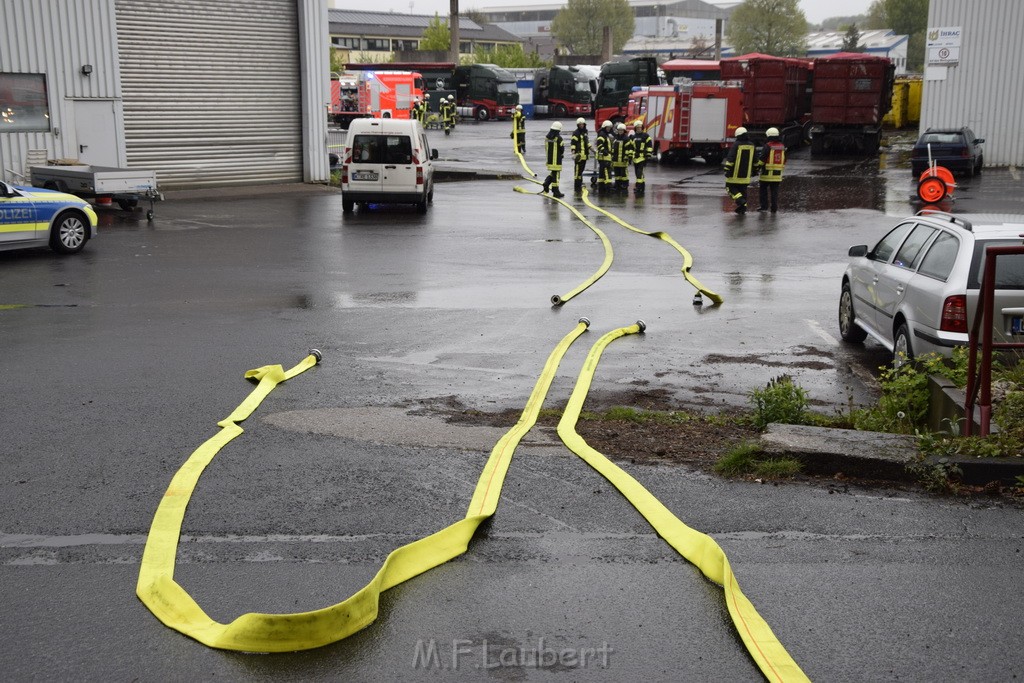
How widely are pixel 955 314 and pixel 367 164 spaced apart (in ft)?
52.8

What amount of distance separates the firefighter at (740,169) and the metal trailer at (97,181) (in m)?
12.2

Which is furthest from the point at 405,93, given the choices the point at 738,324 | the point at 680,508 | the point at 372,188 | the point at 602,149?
the point at 680,508

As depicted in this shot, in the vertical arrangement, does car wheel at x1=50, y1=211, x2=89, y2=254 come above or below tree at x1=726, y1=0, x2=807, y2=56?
below

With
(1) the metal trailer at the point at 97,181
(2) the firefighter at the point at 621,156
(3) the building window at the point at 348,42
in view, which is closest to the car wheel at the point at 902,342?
(1) the metal trailer at the point at 97,181

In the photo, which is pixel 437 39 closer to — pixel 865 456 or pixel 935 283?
pixel 935 283

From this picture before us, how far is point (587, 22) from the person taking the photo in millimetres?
138250

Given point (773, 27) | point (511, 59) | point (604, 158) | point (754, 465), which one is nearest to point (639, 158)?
point (604, 158)

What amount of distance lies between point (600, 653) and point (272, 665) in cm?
137

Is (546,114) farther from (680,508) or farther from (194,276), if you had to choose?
(680,508)

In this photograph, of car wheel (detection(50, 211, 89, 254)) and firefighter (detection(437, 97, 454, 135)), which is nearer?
car wheel (detection(50, 211, 89, 254))

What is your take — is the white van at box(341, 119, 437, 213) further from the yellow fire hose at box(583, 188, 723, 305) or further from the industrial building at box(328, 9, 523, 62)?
the industrial building at box(328, 9, 523, 62)

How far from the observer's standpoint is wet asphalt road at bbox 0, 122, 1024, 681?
4.79m

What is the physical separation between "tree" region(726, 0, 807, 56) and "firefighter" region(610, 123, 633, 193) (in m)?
89.3

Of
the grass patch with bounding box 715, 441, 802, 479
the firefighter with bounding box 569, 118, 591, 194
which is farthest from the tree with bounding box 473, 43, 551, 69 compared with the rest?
the grass patch with bounding box 715, 441, 802, 479
